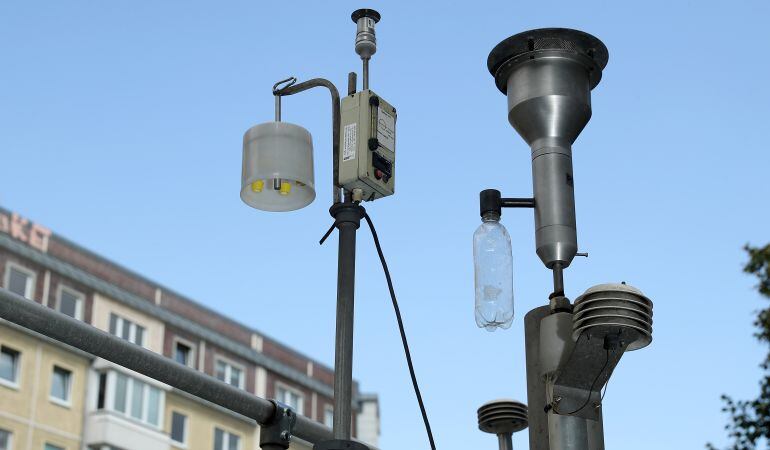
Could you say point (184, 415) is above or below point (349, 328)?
above

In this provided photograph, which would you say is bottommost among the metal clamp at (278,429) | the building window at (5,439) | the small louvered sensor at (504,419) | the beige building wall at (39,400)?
the metal clamp at (278,429)

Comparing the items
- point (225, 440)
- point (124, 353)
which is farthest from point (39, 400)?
point (124, 353)

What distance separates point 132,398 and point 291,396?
10.6m

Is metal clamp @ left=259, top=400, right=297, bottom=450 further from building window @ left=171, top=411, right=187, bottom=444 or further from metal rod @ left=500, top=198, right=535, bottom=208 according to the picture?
building window @ left=171, top=411, right=187, bottom=444

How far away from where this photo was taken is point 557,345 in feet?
18.1

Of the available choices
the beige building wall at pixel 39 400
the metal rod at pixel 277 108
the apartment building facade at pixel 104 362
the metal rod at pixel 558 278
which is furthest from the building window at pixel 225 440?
the metal rod at pixel 558 278

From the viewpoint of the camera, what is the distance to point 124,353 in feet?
17.4

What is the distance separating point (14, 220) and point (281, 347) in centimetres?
1552

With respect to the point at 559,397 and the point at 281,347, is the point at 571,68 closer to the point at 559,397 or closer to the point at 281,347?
the point at 559,397

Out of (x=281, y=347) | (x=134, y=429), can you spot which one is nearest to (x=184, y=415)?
(x=134, y=429)

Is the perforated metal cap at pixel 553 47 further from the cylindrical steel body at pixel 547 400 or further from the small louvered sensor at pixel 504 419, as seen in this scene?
the small louvered sensor at pixel 504 419

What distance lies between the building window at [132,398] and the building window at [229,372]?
13.8ft

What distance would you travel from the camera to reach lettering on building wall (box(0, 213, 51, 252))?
145ft

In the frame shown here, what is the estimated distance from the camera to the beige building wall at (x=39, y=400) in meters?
42.6
